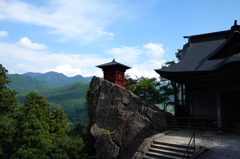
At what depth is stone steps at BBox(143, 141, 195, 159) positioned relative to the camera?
9.42 metres

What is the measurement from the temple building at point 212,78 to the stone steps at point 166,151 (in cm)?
505

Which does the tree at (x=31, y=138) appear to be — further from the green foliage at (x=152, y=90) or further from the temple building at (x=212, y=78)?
the temple building at (x=212, y=78)

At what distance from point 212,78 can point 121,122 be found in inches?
370

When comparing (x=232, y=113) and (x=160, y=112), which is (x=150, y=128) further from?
(x=232, y=113)

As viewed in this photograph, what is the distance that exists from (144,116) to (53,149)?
1002cm

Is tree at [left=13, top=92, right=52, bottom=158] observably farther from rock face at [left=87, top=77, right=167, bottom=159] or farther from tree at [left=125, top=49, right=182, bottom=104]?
tree at [left=125, top=49, right=182, bottom=104]

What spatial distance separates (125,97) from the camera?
18266mm

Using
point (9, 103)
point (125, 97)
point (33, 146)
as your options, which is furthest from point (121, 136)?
point (9, 103)

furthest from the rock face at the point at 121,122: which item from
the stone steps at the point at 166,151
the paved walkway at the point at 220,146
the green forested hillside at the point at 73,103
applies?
the green forested hillside at the point at 73,103

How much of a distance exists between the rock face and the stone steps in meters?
5.36

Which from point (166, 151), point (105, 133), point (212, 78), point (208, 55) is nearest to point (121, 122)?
point (105, 133)

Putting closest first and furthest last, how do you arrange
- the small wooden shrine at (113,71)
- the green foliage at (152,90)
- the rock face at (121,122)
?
the rock face at (121,122) < the small wooden shrine at (113,71) < the green foliage at (152,90)

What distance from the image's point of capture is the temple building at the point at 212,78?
12.5 meters

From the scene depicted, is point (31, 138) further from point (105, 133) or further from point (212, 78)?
point (212, 78)
